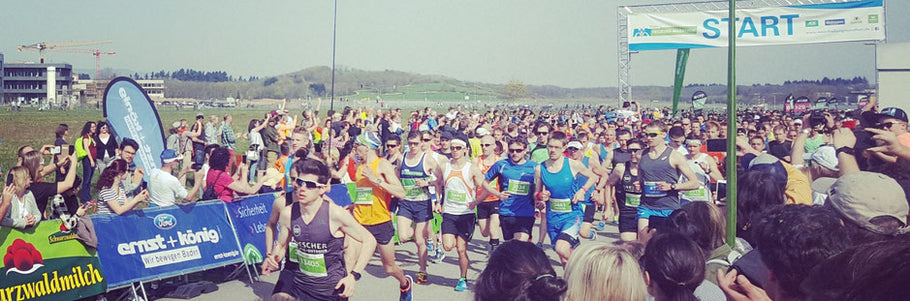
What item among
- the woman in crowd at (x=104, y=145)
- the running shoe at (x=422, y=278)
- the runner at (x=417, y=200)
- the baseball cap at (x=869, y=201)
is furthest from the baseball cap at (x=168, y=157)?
the baseball cap at (x=869, y=201)

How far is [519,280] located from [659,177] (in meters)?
5.36

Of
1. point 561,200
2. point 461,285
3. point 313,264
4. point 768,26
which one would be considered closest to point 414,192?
point 461,285

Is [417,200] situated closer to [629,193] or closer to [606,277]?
[629,193]

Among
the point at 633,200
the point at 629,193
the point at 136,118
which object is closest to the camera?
the point at 633,200

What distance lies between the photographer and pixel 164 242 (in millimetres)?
7945

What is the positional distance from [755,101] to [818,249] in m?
63.7

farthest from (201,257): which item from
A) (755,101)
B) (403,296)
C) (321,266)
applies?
(755,101)

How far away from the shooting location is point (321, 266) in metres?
5.37

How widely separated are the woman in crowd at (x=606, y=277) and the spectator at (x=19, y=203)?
573 centimetres

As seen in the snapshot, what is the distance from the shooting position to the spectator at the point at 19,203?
668 centimetres

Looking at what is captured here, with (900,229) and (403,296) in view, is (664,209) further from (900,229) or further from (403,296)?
(900,229)

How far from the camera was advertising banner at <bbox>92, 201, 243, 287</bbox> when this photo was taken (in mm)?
7379

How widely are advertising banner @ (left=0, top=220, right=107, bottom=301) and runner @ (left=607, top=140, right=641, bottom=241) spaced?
5.72 m

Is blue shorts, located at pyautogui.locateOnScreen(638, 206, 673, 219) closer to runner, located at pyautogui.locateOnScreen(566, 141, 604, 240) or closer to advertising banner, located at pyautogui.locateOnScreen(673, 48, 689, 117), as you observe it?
runner, located at pyautogui.locateOnScreen(566, 141, 604, 240)
